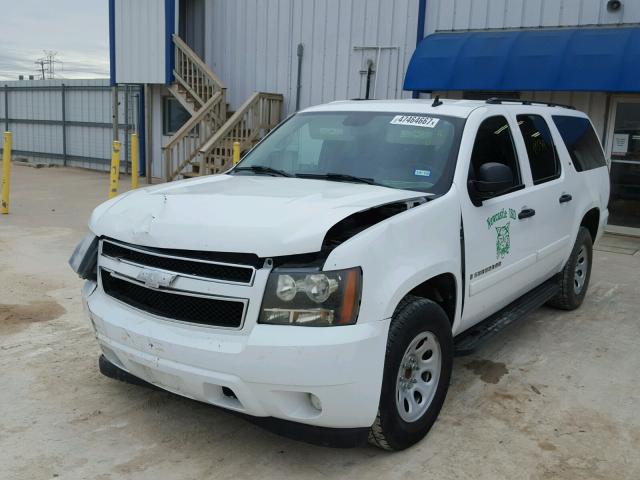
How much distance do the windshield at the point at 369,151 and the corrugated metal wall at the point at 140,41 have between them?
1204cm

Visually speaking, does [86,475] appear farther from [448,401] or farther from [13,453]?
[448,401]

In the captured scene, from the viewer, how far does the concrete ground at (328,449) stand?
3271mm

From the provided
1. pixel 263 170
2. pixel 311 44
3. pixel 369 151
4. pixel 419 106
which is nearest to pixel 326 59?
pixel 311 44

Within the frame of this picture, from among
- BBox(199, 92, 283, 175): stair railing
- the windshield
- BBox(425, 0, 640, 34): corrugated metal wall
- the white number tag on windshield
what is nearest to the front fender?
the windshield

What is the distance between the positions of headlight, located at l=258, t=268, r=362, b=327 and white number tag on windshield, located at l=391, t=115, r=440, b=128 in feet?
5.65

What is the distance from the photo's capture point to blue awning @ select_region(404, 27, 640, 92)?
10070 millimetres

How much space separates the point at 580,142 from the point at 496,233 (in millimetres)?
2457

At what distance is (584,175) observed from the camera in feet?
19.3

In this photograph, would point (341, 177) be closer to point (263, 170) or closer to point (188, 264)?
point (263, 170)

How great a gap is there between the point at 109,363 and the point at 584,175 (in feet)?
14.4

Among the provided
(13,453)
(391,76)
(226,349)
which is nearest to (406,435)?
(226,349)

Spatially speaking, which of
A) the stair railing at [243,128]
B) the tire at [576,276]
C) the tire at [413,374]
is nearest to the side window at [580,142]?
the tire at [576,276]

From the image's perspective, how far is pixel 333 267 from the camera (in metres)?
2.91

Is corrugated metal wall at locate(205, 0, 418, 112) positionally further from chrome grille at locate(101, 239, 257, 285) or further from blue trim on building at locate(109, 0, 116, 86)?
chrome grille at locate(101, 239, 257, 285)
